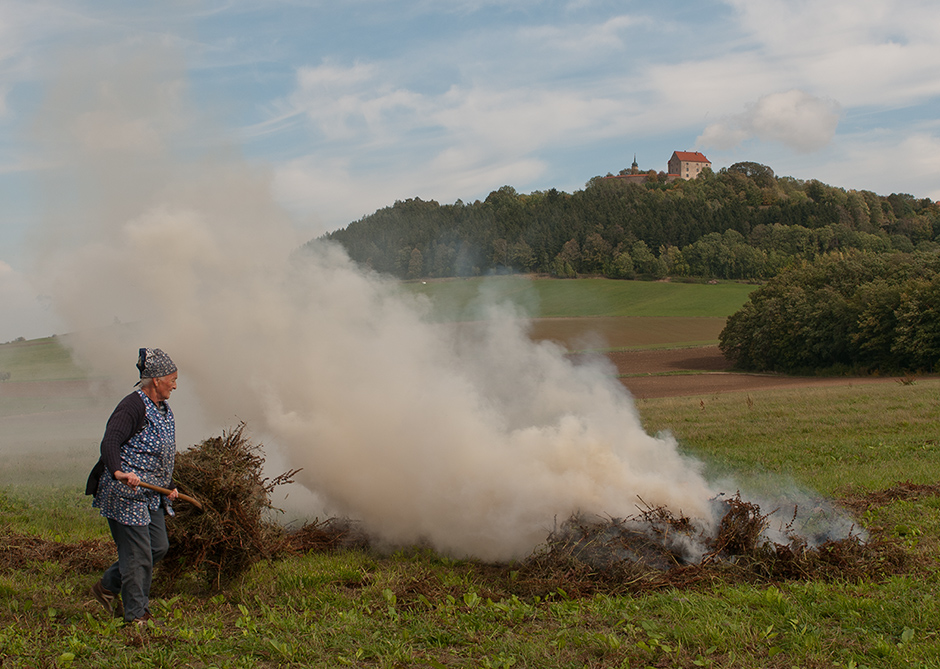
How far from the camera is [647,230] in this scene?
85875 mm

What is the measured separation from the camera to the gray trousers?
5746 millimetres

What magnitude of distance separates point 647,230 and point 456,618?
84295mm

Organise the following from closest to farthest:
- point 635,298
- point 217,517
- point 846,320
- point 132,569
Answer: point 132,569
point 217,517
point 846,320
point 635,298

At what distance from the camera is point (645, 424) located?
1995 centimetres

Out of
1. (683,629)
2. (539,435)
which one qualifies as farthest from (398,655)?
(539,435)

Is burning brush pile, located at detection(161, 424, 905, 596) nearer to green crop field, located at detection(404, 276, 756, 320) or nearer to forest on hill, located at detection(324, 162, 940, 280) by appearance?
forest on hill, located at detection(324, 162, 940, 280)

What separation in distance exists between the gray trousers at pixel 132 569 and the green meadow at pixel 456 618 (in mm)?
203

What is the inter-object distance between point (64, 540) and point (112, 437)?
13.4ft

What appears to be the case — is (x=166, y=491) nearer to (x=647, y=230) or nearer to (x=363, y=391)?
(x=363, y=391)

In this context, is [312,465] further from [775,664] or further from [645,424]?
[645,424]

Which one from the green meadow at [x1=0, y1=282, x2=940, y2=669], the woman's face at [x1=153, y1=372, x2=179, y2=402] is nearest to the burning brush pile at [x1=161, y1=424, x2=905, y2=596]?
the green meadow at [x1=0, y1=282, x2=940, y2=669]

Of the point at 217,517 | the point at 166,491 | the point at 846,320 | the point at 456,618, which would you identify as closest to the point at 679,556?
the point at 456,618

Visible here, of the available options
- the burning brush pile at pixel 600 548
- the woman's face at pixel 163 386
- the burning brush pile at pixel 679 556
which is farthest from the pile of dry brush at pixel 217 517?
the burning brush pile at pixel 679 556

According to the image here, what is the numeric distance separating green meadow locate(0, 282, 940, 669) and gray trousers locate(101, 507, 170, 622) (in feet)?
0.66
